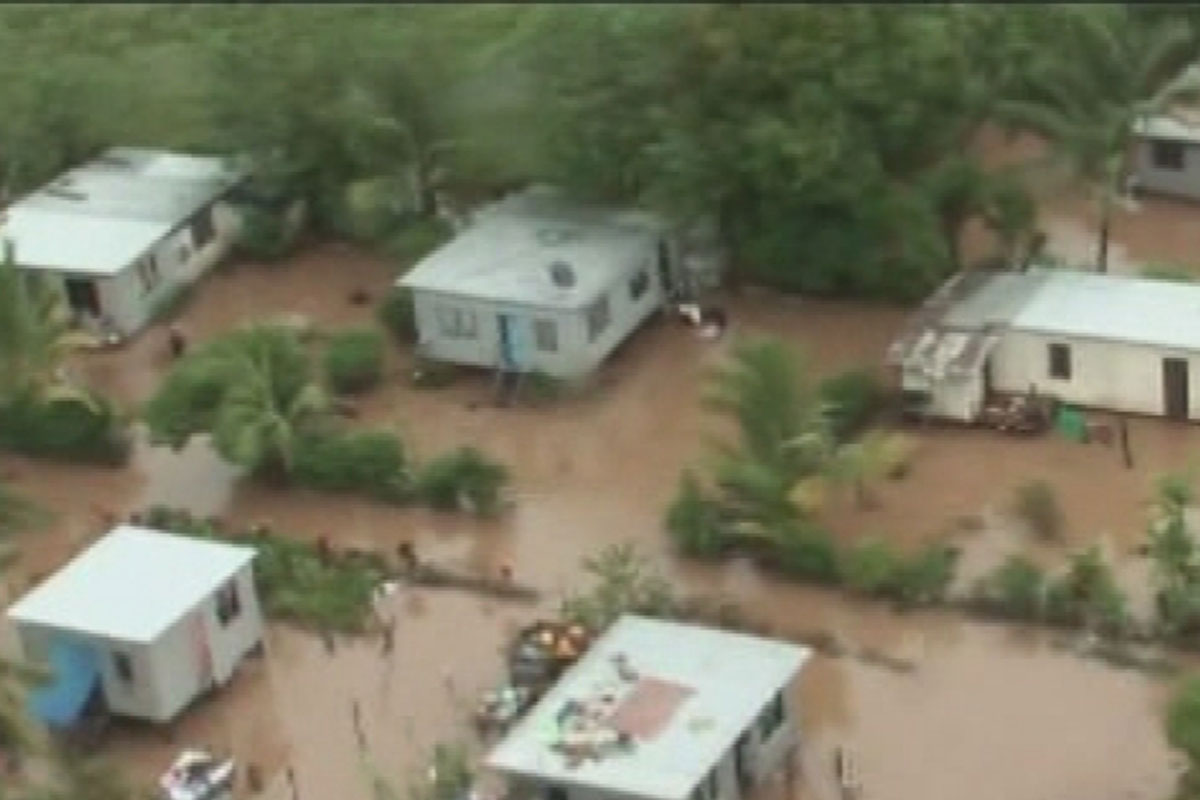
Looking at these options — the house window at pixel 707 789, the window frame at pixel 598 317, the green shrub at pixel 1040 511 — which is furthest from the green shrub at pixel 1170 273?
the house window at pixel 707 789

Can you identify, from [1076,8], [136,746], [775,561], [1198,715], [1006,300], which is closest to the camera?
[1198,715]

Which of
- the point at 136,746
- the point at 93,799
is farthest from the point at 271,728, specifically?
the point at 93,799

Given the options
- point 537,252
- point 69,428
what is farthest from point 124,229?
point 537,252

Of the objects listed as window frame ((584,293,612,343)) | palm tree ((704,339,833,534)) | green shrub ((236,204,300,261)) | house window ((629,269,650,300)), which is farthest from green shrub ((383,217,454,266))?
palm tree ((704,339,833,534))

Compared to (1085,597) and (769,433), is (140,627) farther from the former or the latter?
(1085,597)

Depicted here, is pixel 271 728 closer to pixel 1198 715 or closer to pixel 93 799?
pixel 93 799

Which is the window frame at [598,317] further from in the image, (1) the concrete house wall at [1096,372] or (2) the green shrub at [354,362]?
(1) the concrete house wall at [1096,372]

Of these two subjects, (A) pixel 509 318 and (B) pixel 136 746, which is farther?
(A) pixel 509 318

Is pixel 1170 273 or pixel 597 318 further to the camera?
pixel 597 318
